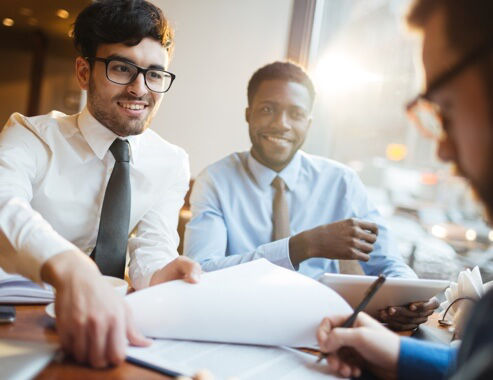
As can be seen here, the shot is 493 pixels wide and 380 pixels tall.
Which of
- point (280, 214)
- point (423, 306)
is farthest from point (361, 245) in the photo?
point (280, 214)

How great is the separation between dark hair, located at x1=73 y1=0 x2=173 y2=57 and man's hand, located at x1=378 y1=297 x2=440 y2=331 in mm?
1062

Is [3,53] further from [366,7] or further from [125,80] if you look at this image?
[125,80]

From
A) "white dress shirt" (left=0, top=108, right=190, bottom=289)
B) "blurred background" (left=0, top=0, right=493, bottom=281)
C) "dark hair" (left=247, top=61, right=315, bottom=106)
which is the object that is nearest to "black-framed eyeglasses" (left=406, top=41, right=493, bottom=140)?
"white dress shirt" (left=0, top=108, right=190, bottom=289)

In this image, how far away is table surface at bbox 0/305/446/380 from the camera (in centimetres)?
68

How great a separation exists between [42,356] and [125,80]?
100 centimetres

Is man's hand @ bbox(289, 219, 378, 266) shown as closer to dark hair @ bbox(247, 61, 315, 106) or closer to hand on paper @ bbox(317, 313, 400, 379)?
hand on paper @ bbox(317, 313, 400, 379)

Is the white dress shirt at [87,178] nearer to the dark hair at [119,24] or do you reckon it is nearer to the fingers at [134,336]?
the dark hair at [119,24]

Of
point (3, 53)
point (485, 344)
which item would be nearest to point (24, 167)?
point (485, 344)

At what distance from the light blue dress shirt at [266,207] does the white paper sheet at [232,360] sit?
89 centimetres

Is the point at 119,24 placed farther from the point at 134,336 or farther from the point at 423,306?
the point at 423,306

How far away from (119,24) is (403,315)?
117 centimetres

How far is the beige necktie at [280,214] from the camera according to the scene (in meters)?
1.83

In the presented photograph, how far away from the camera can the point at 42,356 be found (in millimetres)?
703

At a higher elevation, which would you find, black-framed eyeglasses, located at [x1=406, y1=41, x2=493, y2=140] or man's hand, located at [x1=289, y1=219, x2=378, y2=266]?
black-framed eyeglasses, located at [x1=406, y1=41, x2=493, y2=140]
